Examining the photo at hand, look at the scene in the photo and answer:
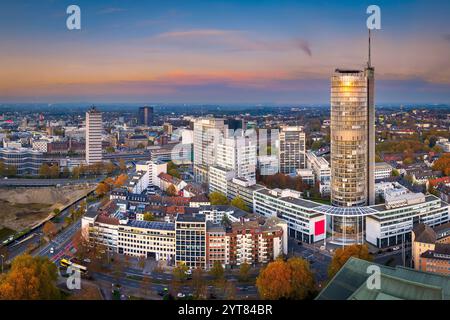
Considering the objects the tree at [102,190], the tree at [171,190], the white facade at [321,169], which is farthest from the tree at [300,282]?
the tree at [102,190]

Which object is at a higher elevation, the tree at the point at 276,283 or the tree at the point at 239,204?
the tree at the point at 239,204

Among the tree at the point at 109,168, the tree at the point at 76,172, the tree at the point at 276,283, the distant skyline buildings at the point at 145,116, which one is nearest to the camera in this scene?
the tree at the point at 276,283

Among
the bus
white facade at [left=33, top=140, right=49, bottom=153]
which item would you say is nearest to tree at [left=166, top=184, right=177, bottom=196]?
the bus

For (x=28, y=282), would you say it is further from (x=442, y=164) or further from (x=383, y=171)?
(x=442, y=164)

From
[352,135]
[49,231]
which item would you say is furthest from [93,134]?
[352,135]

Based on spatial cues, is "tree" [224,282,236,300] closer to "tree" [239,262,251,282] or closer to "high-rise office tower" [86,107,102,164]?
"tree" [239,262,251,282]

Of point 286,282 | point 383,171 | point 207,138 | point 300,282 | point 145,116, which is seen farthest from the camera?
point 145,116

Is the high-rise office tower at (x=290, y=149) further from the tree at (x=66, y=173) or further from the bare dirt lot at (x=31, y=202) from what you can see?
the tree at (x=66, y=173)
